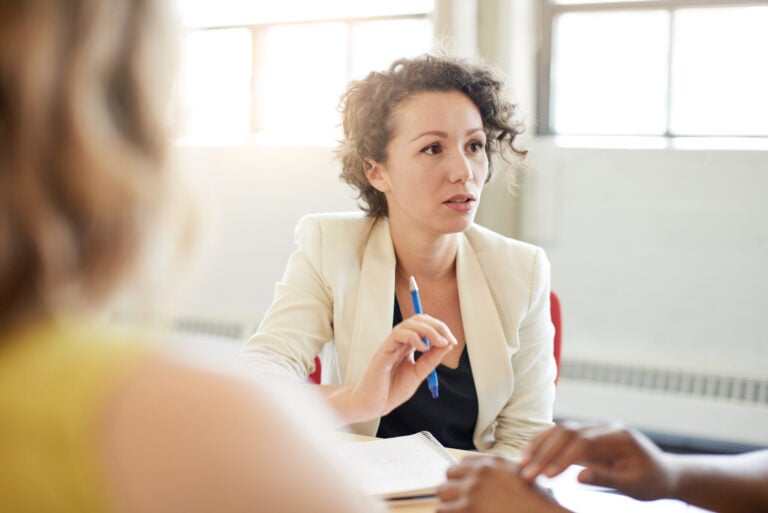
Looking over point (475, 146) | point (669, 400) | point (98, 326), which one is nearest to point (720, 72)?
point (669, 400)

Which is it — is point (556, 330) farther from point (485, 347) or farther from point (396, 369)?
point (396, 369)

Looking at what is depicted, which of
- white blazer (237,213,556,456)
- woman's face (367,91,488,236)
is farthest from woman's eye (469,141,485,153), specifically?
white blazer (237,213,556,456)

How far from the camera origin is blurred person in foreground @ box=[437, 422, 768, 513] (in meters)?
1.17

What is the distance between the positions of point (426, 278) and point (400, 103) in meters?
0.45

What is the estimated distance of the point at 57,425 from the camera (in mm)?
487

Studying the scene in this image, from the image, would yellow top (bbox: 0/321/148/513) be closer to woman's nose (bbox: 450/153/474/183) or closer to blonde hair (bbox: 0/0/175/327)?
blonde hair (bbox: 0/0/175/327)

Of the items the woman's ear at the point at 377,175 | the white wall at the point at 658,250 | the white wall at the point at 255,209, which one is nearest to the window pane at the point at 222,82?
the white wall at the point at 255,209

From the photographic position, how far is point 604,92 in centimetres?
394

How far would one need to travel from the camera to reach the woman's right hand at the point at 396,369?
5.34ft

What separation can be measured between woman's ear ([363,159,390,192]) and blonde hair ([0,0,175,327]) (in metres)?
1.75

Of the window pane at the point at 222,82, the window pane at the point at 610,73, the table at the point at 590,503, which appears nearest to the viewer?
the table at the point at 590,503

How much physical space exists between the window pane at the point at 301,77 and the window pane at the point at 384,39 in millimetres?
74

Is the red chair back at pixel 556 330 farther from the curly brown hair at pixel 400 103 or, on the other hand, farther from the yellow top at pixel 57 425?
the yellow top at pixel 57 425

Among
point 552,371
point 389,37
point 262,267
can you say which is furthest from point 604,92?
point 552,371
